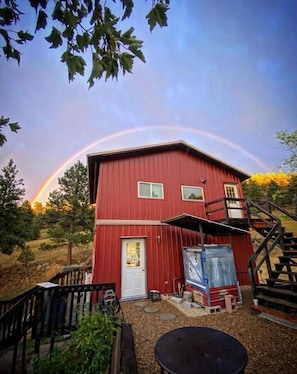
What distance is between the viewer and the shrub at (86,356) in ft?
7.29

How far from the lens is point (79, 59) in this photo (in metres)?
1.52

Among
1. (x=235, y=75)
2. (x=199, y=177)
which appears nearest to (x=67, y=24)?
(x=199, y=177)

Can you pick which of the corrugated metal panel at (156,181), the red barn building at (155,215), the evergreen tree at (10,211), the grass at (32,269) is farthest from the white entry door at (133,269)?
the evergreen tree at (10,211)

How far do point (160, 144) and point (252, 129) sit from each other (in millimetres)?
30788

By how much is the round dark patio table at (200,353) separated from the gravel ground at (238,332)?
1074 millimetres

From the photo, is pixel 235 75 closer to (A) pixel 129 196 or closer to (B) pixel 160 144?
(B) pixel 160 144

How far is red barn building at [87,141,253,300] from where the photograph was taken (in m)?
7.55

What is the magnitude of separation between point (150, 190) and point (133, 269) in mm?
3985

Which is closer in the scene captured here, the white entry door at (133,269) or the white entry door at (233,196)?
the white entry door at (133,269)

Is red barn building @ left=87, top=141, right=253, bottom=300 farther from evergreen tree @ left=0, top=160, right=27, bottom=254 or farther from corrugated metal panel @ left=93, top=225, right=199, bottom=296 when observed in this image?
evergreen tree @ left=0, top=160, right=27, bottom=254

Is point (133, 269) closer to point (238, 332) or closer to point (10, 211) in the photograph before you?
point (238, 332)

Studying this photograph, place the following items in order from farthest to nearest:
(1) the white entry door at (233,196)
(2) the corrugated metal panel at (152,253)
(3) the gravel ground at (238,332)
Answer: (1) the white entry door at (233,196) < (2) the corrugated metal panel at (152,253) < (3) the gravel ground at (238,332)

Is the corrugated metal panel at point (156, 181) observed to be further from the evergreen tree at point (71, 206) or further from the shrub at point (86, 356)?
the evergreen tree at point (71, 206)

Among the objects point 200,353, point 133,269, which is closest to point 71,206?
point 133,269
